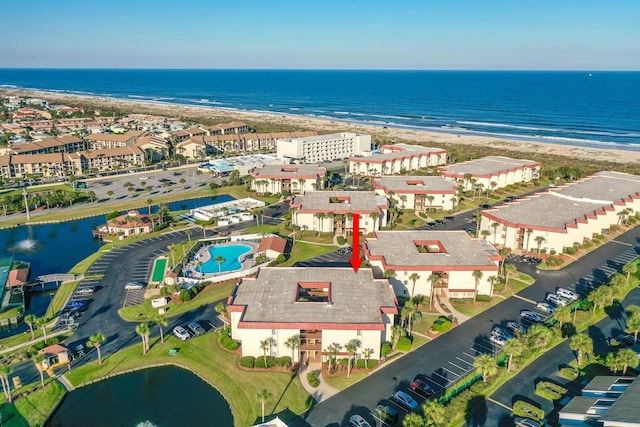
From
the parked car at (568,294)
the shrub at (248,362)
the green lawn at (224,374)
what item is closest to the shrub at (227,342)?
the green lawn at (224,374)

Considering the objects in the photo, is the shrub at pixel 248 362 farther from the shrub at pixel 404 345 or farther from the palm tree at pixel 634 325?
the palm tree at pixel 634 325

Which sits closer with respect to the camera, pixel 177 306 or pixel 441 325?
pixel 441 325

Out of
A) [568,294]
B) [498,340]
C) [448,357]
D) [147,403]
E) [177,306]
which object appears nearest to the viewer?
[147,403]

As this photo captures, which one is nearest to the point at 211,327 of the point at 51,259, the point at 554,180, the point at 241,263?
the point at 241,263

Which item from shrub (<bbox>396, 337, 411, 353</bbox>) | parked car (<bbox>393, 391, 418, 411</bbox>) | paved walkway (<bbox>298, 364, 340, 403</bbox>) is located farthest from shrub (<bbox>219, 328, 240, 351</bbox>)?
parked car (<bbox>393, 391, 418, 411</bbox>)

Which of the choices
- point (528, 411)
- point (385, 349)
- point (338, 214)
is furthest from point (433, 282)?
point (338, 214)

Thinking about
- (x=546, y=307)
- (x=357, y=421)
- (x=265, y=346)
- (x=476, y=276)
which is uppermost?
(x=476, y=276)

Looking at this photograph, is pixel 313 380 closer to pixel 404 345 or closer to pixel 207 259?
pixel 404 345
